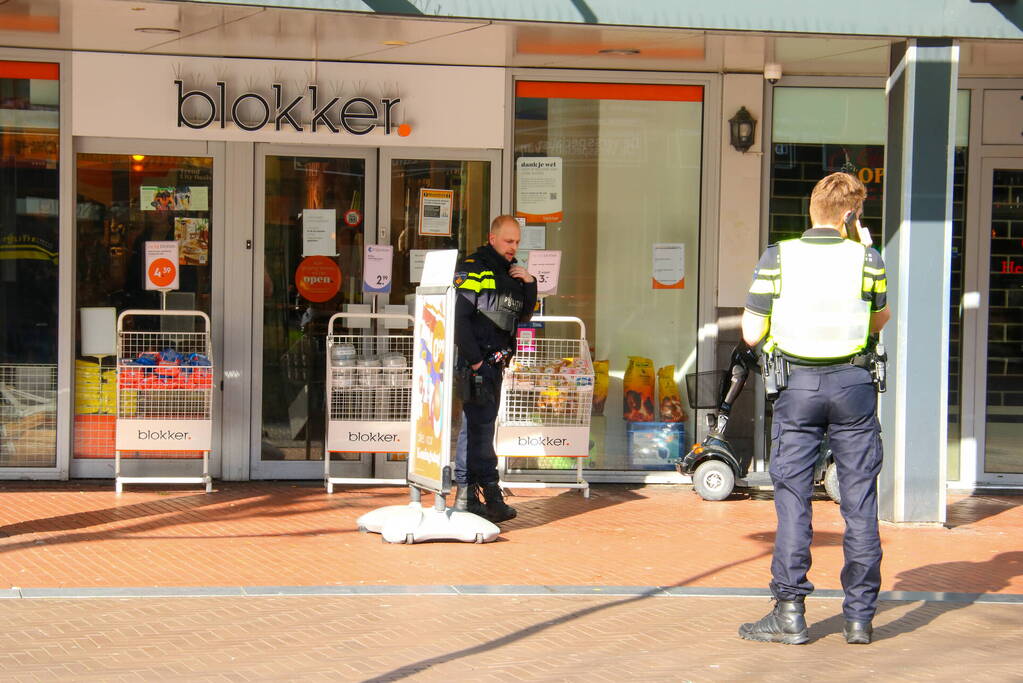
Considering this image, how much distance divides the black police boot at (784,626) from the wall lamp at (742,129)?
522cm

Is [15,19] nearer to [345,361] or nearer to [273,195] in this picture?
[273,195]

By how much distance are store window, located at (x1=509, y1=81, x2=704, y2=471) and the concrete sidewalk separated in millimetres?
1228

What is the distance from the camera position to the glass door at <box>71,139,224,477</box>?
9.94 meters

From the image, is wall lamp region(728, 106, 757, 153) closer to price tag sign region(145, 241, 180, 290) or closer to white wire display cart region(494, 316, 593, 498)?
white wire display cart region(494, 316, 593, 498)

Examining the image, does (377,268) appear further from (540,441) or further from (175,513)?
(175,513)

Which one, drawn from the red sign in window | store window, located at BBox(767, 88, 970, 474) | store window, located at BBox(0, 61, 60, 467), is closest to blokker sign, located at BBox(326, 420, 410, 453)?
the red sign in window

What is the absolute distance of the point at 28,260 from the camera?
9867mm

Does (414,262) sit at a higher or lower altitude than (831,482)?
higher

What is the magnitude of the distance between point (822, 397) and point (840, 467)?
0.36 meters

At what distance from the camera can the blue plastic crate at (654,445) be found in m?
10.5

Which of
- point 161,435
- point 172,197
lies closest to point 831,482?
point 161,435

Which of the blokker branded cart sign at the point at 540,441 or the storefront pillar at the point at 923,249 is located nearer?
the storefront pillar at the point at 923,249

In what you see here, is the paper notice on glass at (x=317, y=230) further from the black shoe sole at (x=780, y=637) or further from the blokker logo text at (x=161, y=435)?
the black shoe sole at (x=780, y=637)

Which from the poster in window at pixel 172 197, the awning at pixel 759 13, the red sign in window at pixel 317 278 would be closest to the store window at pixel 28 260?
the poster in window at pixel 172 197
